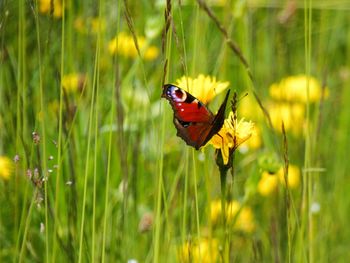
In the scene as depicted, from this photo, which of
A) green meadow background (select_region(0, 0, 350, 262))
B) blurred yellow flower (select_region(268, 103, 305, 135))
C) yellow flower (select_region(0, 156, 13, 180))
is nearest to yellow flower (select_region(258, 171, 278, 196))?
green meadow background (select_region(0, 0, 350, 262))

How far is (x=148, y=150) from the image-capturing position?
5.19 feet

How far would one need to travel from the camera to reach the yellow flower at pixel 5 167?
1344 millimetres

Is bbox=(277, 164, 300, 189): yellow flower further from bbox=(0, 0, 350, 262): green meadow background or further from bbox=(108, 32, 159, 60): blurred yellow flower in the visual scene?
bbox=(108, 32, 159, 60): blurred yellow flower

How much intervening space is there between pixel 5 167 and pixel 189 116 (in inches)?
22.7

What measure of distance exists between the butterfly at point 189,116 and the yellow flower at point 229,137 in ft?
0.05

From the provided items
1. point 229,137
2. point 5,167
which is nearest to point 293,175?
point 5,167

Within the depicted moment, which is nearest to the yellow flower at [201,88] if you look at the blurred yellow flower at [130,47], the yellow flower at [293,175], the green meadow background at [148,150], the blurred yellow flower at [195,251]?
the green meadow background at [148,150]

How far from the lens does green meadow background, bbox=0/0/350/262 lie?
0.93m

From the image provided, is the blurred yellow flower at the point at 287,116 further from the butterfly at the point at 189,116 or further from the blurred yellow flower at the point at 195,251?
the butterfly at the point at 189,116

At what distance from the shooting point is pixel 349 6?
2.08 meters

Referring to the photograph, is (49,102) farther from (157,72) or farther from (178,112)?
(178,112)

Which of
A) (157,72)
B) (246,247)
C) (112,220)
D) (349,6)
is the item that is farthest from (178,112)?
(349,6)

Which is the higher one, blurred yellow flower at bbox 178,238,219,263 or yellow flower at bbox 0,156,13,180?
yellow flower at bbox 0,156,13,180

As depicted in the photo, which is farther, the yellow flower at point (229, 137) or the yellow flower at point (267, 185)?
the yellow flower at point (267, 185)
